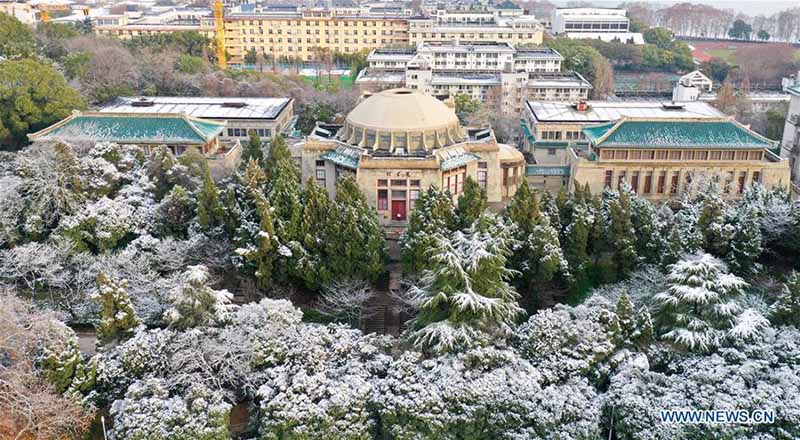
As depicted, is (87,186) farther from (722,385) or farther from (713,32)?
(713,32)

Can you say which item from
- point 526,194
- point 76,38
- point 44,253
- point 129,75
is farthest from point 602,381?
point 76,38

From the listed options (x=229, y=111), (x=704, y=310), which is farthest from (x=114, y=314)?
(x=229, y=111)


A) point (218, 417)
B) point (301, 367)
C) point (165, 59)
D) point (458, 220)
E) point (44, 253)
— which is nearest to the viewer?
point (218, 417)

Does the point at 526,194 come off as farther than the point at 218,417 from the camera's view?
Yes

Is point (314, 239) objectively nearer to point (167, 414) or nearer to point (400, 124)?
point (400, 124)

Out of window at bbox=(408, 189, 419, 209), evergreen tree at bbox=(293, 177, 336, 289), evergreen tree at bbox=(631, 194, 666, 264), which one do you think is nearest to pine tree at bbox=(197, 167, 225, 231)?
evergreen tree at bbox=(293, 177, 336, 289)
